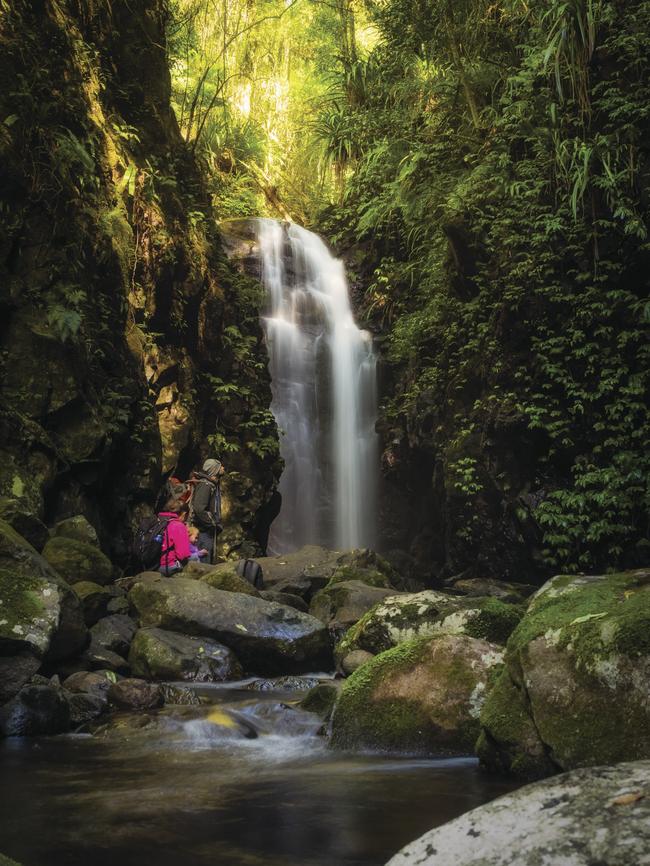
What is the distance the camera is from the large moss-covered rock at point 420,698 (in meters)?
4.35

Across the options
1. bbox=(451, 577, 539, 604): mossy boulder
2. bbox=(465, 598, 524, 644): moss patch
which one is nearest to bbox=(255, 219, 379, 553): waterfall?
bbox=(451, 577, 539, 604): mossy boulder

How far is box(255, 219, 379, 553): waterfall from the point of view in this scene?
52.0 ft

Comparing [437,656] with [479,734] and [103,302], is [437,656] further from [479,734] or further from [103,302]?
[103,302]

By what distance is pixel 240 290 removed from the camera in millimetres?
14867

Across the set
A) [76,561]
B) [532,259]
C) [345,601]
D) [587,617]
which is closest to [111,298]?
[76,561]

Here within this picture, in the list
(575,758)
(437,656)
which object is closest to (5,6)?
(437,656)

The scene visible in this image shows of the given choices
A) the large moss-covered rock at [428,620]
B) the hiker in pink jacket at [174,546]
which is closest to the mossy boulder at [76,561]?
the hiker in pink jacket at [174,546]

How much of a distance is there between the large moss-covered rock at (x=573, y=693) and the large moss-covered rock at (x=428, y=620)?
1.65 metres

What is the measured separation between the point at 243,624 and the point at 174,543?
285 centimetres

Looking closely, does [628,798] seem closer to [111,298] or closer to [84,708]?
[84,708]

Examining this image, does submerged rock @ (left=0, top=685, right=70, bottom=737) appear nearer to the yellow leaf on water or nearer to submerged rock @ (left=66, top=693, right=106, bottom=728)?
submerged rock @ (left=66, top=693, right=106, bottom=728)

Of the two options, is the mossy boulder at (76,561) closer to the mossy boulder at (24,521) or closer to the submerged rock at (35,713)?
the mossy boulder at (24,521)

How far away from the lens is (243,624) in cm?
720

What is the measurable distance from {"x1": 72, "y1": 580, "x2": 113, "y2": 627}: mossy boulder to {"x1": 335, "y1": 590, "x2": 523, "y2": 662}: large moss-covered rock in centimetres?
242
